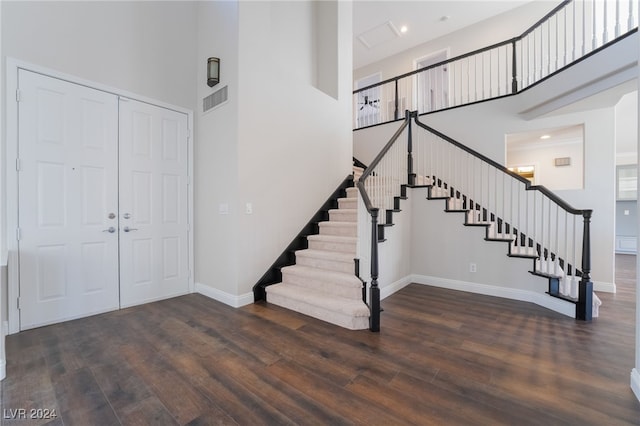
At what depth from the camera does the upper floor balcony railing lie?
4.89 meters

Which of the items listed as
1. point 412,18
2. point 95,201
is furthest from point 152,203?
point 412,18

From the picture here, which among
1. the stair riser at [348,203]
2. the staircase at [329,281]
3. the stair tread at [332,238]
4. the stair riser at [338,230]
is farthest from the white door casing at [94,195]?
the stair riser at [348,203]

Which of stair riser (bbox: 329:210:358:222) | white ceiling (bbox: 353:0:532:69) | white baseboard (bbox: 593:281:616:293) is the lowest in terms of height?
white baseboard (bbox: 593:281:616:293)

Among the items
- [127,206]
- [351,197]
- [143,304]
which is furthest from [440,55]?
[143,304]

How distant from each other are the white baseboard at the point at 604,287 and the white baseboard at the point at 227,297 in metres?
5.25

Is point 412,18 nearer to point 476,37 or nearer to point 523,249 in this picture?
point 476,37

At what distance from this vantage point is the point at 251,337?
8.42 ft

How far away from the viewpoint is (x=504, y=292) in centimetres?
375

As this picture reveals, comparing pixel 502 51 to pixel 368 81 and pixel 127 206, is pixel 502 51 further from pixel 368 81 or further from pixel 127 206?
pixel 127 206

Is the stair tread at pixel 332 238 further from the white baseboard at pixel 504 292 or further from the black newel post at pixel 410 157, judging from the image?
the black newel post at pixel 410 157

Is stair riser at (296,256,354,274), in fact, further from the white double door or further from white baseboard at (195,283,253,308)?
the white double door

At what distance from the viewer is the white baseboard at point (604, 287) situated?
4098mm

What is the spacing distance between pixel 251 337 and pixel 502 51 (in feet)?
23.9

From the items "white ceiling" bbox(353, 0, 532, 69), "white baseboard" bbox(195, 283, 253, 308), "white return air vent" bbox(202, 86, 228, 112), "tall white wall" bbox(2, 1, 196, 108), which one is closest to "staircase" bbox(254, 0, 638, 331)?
"white baseboard" bbox(195, 283, 253, 308)
